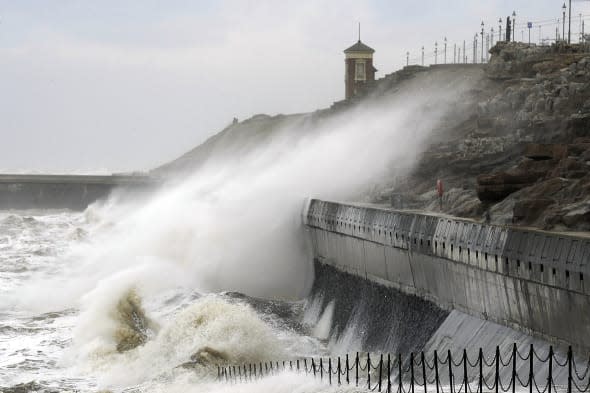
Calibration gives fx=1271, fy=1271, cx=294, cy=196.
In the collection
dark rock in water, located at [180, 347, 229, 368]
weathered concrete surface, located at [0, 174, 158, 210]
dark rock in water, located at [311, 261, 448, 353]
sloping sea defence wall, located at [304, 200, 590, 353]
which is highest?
sloping sea defence wall, located at [304, 200, 590, 353]

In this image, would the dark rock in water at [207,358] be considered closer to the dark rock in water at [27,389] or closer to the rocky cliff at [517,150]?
the dark rock in water at [27,389]

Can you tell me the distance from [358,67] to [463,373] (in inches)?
2882

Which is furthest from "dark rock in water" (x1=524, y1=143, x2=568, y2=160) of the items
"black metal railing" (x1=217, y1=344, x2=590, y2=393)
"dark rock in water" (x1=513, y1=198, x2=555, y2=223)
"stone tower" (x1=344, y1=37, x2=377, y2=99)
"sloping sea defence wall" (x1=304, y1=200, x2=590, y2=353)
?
"stone tower" (x1=344, y1=37, x2=377, y2=99)

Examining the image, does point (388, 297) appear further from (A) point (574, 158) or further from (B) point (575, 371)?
(B) point (575, 371)

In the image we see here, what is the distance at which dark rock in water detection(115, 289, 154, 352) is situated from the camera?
111 feet

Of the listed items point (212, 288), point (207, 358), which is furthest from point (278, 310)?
point (207, 358)

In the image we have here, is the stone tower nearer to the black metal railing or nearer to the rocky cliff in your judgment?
the rocky cliff

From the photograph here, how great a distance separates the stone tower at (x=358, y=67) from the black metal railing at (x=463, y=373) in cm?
6536

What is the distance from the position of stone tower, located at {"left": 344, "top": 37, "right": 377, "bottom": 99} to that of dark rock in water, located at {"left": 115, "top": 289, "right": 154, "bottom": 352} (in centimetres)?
5415

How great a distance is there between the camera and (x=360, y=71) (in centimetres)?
9406

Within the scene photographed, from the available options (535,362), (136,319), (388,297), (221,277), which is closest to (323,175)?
(221,277)

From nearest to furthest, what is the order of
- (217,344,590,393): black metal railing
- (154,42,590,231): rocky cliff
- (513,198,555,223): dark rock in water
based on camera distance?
(217,344,590,393): black metal railing, (513,198,555,223): dark rock in water, (154,42,590,231): rocky cliff

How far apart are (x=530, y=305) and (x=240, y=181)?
36625 mm

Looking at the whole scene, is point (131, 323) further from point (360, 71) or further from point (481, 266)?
point (360, 71)
